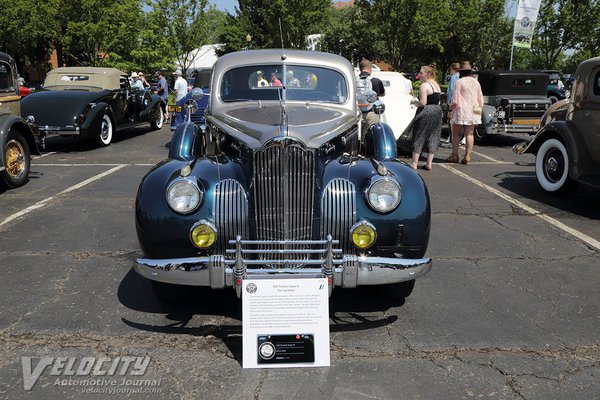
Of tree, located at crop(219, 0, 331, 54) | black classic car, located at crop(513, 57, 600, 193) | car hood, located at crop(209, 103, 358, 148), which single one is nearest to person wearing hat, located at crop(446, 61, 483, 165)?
black classic car, located at crop(513, 57, 600, 193)

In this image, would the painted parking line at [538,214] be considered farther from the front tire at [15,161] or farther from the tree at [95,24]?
the tree at [95,24]

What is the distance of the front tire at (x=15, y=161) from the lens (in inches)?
292

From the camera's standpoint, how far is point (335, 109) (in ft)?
15.3

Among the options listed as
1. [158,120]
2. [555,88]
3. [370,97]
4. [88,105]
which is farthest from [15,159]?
[555,88]

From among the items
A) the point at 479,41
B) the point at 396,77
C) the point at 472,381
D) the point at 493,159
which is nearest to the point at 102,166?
the point at 396,77

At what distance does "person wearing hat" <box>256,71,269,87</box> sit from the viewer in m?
4.89

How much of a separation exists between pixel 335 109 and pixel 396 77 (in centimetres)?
623

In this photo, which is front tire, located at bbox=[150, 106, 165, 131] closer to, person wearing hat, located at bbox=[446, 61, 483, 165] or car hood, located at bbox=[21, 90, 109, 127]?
car hood, located at bbox=[21, 90, 109, 127]

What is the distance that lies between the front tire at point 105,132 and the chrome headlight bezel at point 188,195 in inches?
350

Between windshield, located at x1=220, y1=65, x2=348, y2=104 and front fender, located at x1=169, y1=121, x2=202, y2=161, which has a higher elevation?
windshield, located at x1=220, y1=65, x2=348, y2=104

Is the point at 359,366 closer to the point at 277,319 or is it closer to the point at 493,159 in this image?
the point at 277,319

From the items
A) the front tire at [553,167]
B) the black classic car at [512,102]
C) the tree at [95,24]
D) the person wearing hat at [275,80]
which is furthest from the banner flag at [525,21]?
the tree at [95,24]

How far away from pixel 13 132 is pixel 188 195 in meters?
5.48

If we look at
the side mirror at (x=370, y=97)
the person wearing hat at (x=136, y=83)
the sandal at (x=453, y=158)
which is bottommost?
the sandal at (x=453, y=158)
